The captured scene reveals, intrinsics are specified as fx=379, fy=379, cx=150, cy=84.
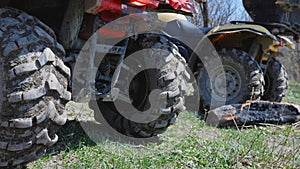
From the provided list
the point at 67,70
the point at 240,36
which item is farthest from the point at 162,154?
the point at 240,36

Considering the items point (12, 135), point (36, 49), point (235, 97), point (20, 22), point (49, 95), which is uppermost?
point (20, 22)

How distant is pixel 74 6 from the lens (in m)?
2.86

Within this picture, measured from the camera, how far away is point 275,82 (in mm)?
6648

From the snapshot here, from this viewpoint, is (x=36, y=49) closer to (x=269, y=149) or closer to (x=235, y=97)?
(x=269, y=149)

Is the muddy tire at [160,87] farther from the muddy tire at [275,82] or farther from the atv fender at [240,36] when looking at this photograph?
the muddy tire at [275,82]

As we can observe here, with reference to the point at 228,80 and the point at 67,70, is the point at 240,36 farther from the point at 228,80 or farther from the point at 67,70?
the point at 67,70

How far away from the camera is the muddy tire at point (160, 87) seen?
3432 millimetres

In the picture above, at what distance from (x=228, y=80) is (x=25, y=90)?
4.18m

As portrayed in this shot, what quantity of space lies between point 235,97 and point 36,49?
405 cm

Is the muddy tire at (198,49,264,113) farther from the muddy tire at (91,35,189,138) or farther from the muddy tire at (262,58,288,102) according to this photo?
the muddy tire at (91,35,189,138)

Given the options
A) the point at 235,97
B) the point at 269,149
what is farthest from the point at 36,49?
the point at 235,97

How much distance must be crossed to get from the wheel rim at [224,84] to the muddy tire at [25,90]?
3.83m

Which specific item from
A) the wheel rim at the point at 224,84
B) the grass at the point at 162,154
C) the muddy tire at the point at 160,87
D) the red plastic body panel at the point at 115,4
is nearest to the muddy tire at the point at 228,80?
the wheel rim at the point at 224,84

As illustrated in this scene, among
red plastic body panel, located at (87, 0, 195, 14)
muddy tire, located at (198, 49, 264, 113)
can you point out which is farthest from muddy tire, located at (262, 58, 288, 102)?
red plastic body panel, located at (87, 0, 195, 14)
